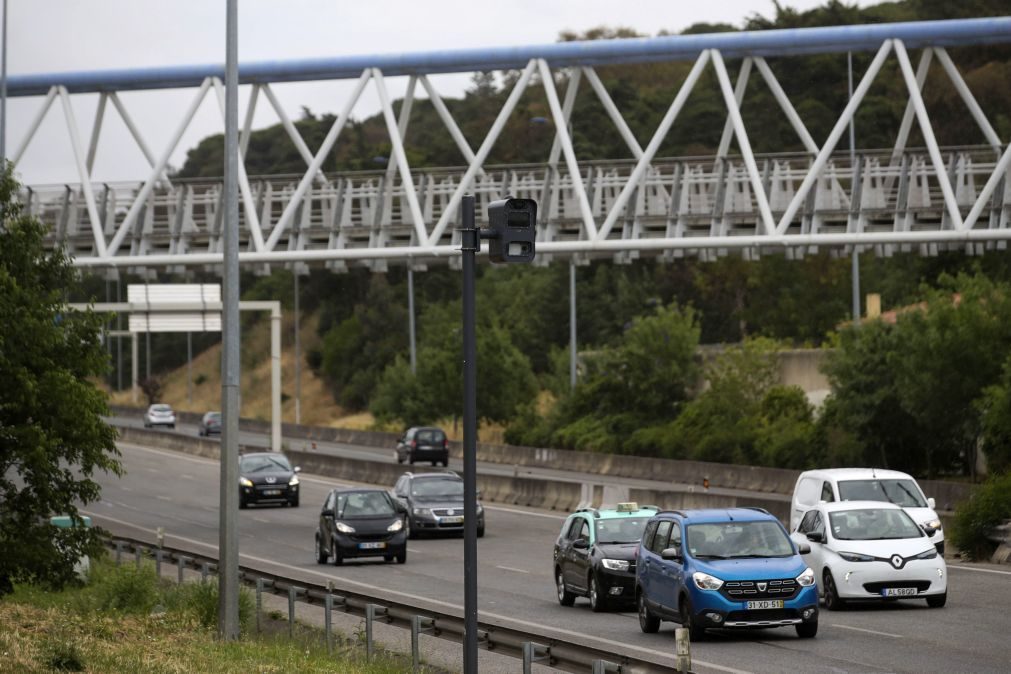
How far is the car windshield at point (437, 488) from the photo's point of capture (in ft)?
132

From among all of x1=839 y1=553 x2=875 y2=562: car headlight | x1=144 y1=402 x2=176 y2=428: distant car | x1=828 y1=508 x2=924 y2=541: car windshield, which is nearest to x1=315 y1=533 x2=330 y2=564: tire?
x1=828 y1=508 x2=924 y2=541: car windshield

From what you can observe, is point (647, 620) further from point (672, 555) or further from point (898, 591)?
point (898, 591)

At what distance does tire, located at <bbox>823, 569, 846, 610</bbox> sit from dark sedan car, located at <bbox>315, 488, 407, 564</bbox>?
1162 cm

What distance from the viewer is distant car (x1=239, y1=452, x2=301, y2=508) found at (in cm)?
5050

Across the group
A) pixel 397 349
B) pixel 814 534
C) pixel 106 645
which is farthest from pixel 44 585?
pixel 397 349

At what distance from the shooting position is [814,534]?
23.3 metres

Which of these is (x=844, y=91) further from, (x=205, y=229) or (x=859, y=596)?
(x=859, y=596)

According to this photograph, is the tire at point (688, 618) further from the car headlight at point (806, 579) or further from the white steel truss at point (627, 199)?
the white steel truss at point (627, 199)

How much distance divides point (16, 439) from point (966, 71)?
71829 millimetres

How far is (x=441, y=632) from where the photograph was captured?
17734 mm

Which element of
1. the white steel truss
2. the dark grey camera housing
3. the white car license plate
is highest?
the white steel truss

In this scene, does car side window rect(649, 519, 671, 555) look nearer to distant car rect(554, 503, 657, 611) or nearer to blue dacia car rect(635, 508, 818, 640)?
blue dacia car rect(635, 508, 818, 640)

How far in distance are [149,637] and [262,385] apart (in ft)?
405

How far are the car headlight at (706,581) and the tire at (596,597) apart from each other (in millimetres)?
4718
